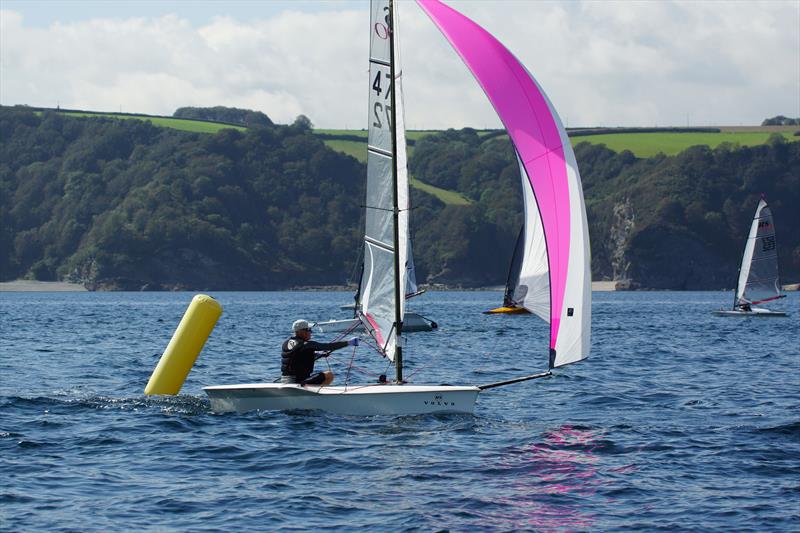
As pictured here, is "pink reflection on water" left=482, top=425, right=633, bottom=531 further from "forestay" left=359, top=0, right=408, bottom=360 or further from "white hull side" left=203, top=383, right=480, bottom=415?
"forestay" left=359, top=0, right=408, bottom=360

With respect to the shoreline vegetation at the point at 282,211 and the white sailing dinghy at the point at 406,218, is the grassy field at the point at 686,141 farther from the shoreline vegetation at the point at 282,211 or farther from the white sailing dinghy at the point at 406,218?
the white sailing dinghy at the point at 406,218

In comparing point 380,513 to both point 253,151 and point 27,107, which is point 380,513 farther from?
point 27,107

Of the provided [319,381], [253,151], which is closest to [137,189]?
[253,151]

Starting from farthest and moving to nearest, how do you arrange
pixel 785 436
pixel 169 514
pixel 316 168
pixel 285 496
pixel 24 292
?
pixel 316 168, pixel 24 292, pixel 785 436, pixel 285 496, pixel 169 514

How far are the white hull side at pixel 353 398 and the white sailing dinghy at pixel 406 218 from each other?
0.02 m

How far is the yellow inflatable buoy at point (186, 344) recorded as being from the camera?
2198 centimetres

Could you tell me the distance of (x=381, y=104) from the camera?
1966cm

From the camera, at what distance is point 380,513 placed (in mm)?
13719

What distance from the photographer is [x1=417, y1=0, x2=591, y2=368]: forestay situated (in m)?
17.2

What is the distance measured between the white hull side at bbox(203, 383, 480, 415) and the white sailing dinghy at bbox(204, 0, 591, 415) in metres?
0.02

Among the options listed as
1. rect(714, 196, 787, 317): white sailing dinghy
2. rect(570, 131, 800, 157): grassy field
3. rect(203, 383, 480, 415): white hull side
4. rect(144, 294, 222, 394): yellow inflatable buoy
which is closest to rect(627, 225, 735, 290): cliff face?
rect(570, 131, 800, 157): grassy field

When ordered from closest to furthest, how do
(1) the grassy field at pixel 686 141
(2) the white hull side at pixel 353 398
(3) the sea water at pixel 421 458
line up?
(3) the sea water at pixel 421 458, (2) the white hull side at pixel 353 398, (1) the grassy field at pixel 686 141

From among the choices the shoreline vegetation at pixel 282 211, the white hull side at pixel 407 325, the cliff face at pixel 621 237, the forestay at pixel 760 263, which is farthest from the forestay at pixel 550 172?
the cliff face at pixel 621 237

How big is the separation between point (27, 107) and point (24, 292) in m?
49.8
